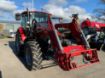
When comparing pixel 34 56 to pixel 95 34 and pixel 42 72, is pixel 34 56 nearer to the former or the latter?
pixel 42 72

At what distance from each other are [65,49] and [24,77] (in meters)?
1.84

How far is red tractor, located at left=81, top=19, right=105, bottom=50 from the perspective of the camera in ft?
54.6

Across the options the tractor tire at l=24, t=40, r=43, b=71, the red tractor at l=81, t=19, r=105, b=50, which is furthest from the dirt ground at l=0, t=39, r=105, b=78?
the red tractor at l=81, t=19, r=105, b=50

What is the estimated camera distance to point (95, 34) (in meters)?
17.6

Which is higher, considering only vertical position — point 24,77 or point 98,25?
point 98,25

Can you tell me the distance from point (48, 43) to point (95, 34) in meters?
8.52

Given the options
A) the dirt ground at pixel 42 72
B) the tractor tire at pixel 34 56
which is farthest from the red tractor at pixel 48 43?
the dirt ground at pixel 42 72

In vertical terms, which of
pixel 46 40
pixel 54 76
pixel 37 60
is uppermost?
pixel 46 40

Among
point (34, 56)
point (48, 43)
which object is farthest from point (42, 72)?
point (48, 43)

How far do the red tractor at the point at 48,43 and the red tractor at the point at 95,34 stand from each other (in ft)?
19.9

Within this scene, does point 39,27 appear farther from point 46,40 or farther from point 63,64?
point 63,64

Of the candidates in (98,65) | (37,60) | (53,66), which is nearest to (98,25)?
(98,65)

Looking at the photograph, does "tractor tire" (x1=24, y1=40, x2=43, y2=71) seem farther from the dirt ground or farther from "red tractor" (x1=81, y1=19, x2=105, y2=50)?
"red tractor" (x1=81, y1=19, x2=105, y2=50)

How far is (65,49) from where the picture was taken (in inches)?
→ 328
